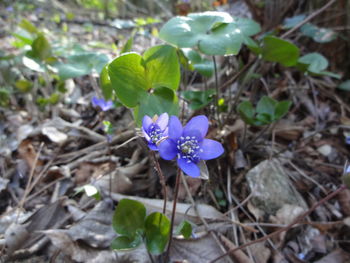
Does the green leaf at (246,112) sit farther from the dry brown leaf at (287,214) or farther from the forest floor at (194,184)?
the dry brown leaf at (287,214)

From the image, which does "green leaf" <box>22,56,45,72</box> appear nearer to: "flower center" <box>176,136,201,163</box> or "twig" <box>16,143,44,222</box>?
"twig" <box>16,143,44,222</box>

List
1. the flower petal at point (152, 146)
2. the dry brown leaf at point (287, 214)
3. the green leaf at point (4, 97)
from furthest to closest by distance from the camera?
the green leaf at point (4, 97)
the dry brown leaf at point (287, 214)
the flower petal at point (152, 146)

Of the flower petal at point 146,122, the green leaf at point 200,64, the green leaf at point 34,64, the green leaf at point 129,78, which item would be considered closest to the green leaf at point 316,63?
the green leaf at point 200,64

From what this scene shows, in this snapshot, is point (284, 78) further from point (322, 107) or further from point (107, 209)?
point (107, 209)

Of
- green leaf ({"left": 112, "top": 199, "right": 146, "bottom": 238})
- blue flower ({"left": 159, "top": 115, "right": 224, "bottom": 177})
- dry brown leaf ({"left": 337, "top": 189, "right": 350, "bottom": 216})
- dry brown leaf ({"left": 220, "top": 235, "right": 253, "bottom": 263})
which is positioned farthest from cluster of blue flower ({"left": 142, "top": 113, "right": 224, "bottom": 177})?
dry brown leaf ({"left": 337, "top": 189, "right": 350, "bottom": 216})

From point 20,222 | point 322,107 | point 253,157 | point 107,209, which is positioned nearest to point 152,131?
point 107,209

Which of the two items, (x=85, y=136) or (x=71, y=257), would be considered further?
(x=85, y=136)
